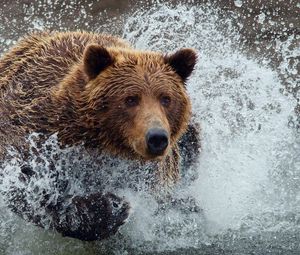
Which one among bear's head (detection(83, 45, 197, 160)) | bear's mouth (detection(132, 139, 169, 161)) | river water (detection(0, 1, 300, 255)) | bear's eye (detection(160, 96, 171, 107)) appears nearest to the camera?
bear's mouth (detection(132, 139, 169, 161))

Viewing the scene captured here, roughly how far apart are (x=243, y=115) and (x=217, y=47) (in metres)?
0.92

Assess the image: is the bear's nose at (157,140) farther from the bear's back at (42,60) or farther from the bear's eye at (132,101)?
the bear's back at (42,60)

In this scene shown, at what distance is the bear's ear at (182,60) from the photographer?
6.31 metres

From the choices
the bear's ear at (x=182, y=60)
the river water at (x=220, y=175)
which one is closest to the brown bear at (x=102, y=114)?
the bear's ear at (x=182, y=60)

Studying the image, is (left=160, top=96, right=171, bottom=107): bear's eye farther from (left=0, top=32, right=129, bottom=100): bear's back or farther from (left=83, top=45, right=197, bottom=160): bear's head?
(left=0, top=32, right=129, bottom=100): bear's back

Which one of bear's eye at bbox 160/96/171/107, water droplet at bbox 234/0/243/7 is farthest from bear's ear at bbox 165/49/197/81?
water droplet at bbox 234/0/243/7


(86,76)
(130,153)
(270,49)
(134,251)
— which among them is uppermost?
(270,49)

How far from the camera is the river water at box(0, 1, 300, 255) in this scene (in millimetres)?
6660

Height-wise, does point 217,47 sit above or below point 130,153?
above

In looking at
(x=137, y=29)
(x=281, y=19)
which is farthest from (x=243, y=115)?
(x=281, y=19)

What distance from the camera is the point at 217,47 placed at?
9.57m

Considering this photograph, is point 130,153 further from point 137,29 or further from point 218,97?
point 137,29

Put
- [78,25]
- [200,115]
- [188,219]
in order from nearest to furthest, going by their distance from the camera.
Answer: [188,219] → [200,115] → [78,25]

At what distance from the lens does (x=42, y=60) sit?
6953mm
